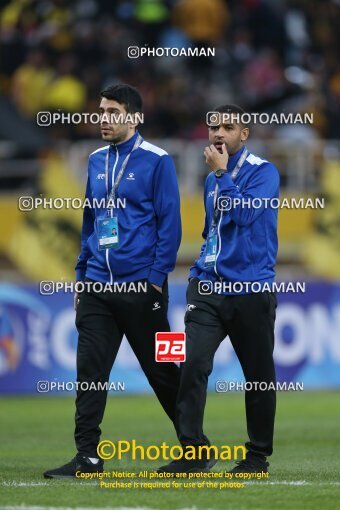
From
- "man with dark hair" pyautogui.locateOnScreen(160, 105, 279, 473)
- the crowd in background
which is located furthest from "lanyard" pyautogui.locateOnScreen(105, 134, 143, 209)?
the crowd in background

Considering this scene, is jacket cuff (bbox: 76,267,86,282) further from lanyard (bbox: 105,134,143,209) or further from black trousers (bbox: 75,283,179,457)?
lanyard (bbox: 105,134,143,209)

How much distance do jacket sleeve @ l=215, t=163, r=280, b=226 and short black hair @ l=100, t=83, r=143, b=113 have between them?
0.80 m

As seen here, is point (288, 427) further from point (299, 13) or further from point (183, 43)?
point (299, 13)

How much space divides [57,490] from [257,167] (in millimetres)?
2498

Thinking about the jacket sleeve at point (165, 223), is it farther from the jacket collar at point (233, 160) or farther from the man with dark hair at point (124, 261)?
the jacket collar at point (233, 160)

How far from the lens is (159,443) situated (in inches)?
458

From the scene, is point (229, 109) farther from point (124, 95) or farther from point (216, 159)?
point (124, 95)

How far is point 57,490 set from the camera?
7.88 metres

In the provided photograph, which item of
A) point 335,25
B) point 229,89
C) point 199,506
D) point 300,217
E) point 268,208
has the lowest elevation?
point 199,506

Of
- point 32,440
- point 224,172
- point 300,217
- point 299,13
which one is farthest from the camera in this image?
point 299,13

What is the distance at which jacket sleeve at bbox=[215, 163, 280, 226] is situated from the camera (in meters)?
8.38

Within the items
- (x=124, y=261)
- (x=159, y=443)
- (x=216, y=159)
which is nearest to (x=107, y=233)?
(x=124, y=261)

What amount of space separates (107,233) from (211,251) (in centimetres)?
70

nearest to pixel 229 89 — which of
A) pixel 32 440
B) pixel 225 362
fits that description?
pixel 225 362
